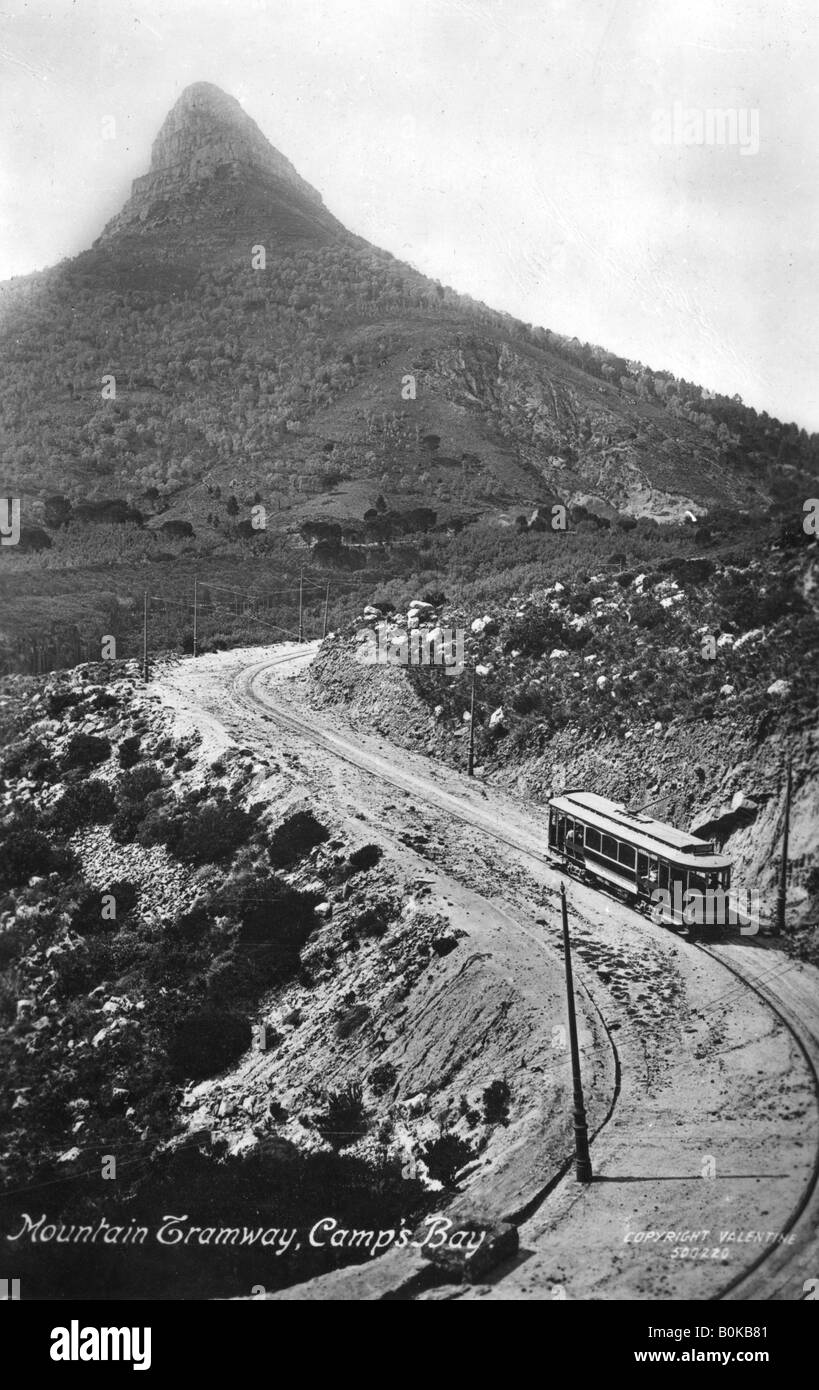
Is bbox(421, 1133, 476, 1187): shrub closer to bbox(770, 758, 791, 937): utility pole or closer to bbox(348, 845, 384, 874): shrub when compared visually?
bbox(348, 845, 384, 874): shrub

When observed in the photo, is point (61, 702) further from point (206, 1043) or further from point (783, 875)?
point (783, 875)

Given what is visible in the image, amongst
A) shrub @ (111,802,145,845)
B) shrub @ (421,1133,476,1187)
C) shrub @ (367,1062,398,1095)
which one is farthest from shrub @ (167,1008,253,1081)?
shrub @ (111,802,145,845)

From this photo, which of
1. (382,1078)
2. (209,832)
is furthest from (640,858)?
(209,832)

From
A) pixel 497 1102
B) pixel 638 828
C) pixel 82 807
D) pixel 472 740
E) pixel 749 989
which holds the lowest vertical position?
pixel 497 1102

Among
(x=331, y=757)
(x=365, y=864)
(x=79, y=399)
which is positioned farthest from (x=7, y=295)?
(x=365, y=864)

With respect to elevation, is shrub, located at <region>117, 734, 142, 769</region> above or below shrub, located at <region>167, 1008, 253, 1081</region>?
above
